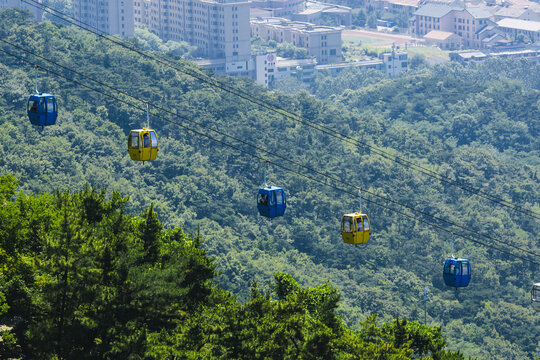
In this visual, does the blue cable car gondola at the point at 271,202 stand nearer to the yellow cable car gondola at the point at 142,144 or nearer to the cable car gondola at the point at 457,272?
the yellow cable car gondola at the point at 142,144

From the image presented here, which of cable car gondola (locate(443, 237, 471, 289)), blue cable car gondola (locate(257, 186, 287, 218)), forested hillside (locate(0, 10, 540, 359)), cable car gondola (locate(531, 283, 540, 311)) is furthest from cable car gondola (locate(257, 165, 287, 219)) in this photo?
forested hillside (locate(0, 10, 540, 359))

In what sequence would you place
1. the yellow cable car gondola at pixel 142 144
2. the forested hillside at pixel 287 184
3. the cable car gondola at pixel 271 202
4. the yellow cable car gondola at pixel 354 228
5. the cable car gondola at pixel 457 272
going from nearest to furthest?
the yellow cable car gondola at pixel 142 144 < the yellow cable car gondola at pixel 354 228 < the cable car gondola at pixel 271 202 < the cable car gondola at pixel 457 272 < the forested hillside at pixel 287 184

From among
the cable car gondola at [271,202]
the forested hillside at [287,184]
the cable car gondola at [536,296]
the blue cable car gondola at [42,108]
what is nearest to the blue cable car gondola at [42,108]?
the blue cable car gondola at [42,108]

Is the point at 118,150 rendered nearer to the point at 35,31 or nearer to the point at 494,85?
the point at 35,31

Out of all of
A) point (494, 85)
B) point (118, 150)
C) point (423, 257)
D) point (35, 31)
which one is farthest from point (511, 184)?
point (35, 31)

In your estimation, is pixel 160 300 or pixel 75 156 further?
pixel 75 156

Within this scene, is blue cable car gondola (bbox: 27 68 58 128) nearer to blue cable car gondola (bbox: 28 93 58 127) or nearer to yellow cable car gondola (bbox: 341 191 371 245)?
blue cable car gondola (bbox: 28 93 58 127)

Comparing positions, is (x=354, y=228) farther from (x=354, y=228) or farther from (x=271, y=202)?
(x=271, y=202)

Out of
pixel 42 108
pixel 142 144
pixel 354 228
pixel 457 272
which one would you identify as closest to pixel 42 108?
pixel 42 108
